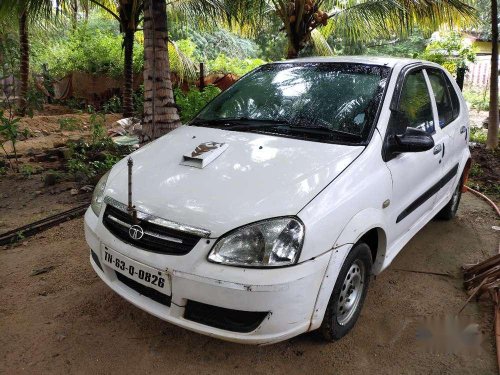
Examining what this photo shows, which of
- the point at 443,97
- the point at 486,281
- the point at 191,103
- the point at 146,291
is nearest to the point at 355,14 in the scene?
the point at 191,103

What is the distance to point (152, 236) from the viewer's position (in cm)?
217

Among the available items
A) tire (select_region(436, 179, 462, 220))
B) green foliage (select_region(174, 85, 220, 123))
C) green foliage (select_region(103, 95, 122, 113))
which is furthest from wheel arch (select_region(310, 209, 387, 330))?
green foliage (select_region(103, 95, 122, 113))

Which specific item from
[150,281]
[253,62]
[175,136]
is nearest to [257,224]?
[150,281]

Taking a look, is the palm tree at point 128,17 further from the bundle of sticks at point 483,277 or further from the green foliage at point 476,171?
the bundle of sticks at point 483,277

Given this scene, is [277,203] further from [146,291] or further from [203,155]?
[146,291]

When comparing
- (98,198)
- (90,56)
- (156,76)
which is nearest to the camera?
(98,198)

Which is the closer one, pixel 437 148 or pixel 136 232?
pixel 136 232

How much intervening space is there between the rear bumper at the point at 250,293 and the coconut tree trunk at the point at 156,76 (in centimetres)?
A: 301

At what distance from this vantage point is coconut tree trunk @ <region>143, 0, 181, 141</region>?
4703mm

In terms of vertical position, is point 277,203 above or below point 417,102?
below

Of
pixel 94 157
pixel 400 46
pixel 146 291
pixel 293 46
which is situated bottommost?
pixel 146 291

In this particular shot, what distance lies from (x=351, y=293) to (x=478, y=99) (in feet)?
→ 46.0

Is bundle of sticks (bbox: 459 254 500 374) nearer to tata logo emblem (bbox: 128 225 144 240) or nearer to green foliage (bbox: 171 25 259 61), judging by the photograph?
tata logo emblem (bbox: 128 225 144 240)

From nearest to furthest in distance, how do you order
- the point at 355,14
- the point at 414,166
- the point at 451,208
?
the point at 414,166
the point at 451,208
the point at 355,14
